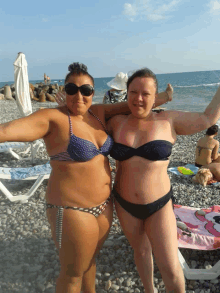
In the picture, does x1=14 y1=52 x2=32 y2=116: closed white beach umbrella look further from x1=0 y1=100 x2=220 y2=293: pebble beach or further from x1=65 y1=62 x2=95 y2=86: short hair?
x1=65 y1=62 x2=95 y2=86: short hair

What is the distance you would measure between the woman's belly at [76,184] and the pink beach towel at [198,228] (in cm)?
189

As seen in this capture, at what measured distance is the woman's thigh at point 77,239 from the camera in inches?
74.1

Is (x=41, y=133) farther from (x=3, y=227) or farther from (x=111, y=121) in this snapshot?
(x=3, y=227)

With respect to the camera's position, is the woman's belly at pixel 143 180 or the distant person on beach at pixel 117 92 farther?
the distant person on beach at pixel 117 92

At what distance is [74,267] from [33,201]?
3.41 m

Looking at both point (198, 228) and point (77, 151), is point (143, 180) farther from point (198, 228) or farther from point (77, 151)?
point (198, 228)

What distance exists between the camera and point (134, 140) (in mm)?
2168

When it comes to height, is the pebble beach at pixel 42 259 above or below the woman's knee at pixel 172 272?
below

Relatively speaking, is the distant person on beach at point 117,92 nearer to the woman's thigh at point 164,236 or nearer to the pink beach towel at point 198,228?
the pink beach towel at point 198,228

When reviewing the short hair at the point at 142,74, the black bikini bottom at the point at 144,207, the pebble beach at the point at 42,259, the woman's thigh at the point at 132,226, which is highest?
the short hair at the point at 142,74

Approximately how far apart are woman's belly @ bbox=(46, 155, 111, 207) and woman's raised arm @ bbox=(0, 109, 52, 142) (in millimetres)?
289

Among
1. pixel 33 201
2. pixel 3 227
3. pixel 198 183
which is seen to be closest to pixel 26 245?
pixel 3 227

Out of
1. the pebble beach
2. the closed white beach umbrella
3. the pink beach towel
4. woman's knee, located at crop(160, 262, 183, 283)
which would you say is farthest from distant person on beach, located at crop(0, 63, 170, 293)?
the closed white beach umbrella

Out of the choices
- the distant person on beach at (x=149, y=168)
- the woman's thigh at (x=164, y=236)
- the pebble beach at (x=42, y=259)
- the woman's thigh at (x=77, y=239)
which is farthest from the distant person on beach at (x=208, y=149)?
the woman's thigh at (x=77, y=239)
